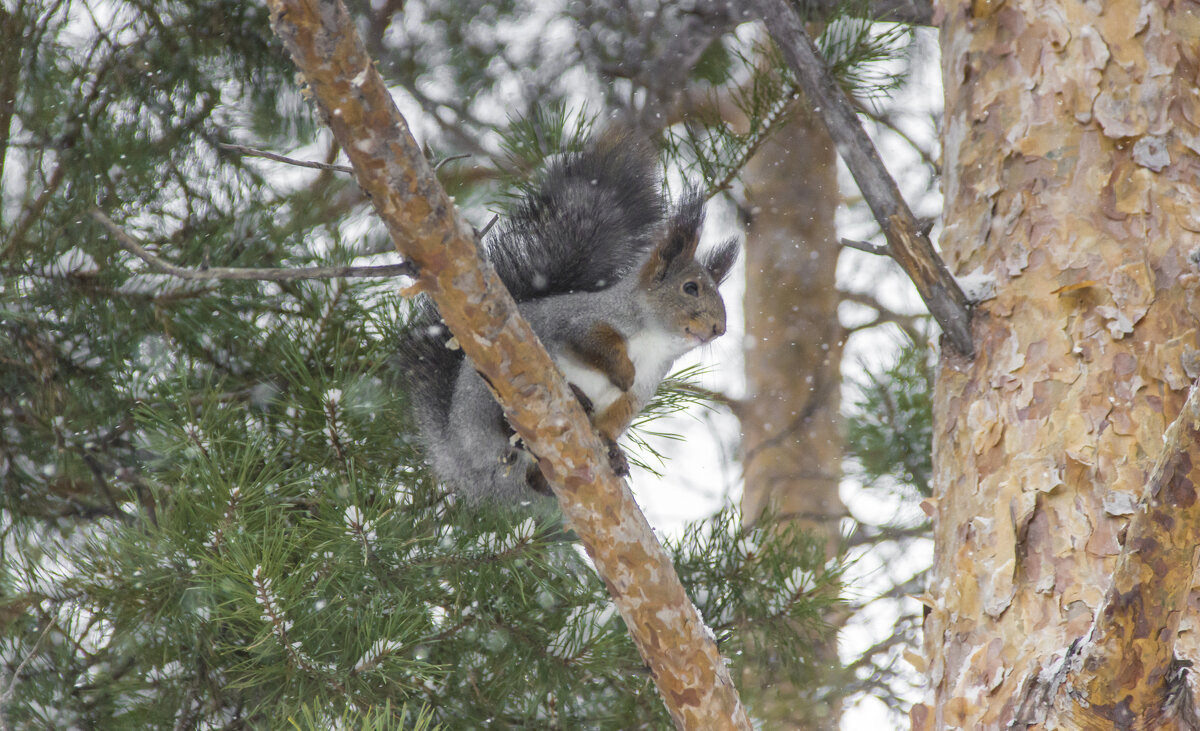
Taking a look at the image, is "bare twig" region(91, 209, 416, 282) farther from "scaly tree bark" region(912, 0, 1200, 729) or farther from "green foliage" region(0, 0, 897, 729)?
"scaly tree bark" region(912, 0, 1200, 729)

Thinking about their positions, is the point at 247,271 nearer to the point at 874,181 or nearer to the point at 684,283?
the point at 874,181

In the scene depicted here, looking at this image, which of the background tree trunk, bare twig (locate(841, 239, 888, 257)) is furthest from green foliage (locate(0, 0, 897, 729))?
the background tree trunk

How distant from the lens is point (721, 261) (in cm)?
136

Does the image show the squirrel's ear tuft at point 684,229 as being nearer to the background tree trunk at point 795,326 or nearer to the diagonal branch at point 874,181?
the diagonal branch at point 874,181

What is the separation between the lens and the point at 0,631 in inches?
41.6

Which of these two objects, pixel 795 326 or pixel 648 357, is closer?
pixel 648 357

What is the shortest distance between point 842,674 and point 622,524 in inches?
39.7

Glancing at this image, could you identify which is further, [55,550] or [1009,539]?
[55,550]

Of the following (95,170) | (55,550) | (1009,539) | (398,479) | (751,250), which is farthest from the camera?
(751,250)

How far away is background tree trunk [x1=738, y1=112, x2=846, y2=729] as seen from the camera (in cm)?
214

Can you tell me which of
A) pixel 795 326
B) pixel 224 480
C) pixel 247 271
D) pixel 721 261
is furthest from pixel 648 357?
pixel 795 326

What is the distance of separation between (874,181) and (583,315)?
42 cm

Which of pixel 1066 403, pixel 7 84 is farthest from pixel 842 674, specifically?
pixel 7 84

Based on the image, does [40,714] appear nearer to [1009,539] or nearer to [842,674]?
[1009,539]
